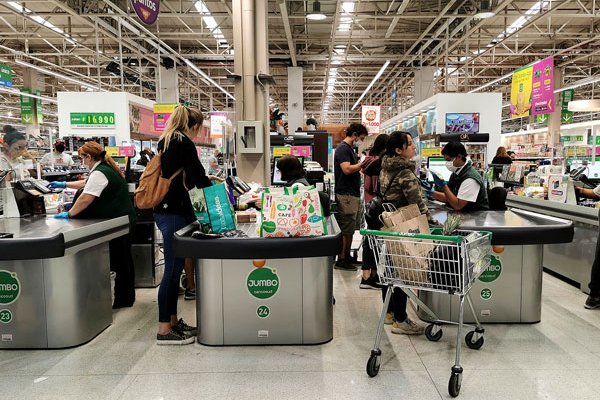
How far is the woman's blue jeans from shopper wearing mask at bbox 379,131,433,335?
5.08 ft

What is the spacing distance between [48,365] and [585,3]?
14.6 meters

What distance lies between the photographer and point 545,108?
37.0ft

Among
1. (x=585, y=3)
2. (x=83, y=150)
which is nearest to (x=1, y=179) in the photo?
(x=83, y=150)

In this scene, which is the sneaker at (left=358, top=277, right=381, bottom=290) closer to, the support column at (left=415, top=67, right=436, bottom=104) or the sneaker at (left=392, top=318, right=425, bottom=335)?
the sneaker at (left=392, top=318, right=425, bottom=335)

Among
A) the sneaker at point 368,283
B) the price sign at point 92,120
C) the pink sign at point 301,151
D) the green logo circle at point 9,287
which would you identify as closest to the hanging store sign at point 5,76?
the price sign at point 92,120

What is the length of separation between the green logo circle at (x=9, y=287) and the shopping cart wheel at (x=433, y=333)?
9.59ft

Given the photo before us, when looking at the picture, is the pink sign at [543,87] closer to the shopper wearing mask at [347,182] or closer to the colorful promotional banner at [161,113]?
the shopper wearing mask at [347,182]

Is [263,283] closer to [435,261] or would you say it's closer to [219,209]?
[219,209]

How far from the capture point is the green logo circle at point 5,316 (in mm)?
3318

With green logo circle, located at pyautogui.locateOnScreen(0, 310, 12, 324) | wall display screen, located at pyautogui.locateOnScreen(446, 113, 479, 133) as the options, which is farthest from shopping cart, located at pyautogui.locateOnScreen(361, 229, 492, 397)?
wall display screen, located at pyautogui.locateOnScreen(446, 113, 479, 133)

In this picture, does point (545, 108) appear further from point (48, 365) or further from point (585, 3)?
point (48, 365)

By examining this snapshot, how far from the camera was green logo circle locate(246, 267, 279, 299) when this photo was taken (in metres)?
3.32

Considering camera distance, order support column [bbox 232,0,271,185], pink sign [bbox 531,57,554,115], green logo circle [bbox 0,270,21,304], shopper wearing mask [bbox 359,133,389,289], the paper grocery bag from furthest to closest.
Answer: pink sign [bbox 531,57,554,115], support column [bbox 232,0,271,185], shopper wearing mask [bbox 359,133,389,289], green logo circle [bbox 0,270,21,304], the paper grocery bag

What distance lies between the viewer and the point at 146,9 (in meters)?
5.46
